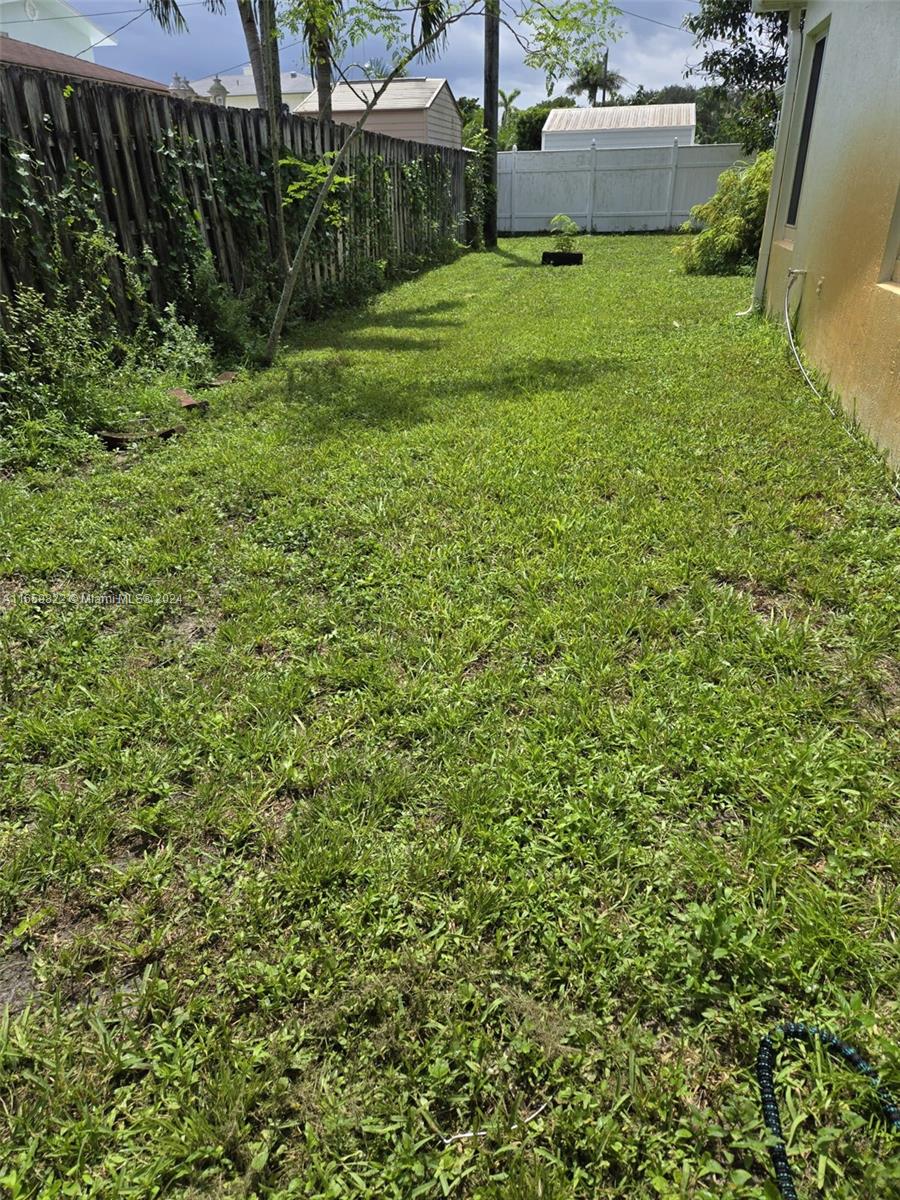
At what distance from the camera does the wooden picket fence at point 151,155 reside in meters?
4.32

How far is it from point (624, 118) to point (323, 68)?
19047 millimetres

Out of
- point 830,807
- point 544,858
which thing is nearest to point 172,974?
point 544,858

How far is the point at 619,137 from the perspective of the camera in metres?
23.6

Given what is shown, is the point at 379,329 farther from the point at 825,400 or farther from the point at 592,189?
the point at 592,189

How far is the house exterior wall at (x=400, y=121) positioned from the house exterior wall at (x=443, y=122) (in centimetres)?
20

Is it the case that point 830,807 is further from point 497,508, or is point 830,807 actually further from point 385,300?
point 385,300

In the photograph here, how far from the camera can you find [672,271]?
1052 cm

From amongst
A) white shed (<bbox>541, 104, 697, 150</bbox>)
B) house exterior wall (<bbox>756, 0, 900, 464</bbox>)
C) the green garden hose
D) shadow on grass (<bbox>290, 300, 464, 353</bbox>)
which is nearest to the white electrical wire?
house exterior wall (<bbox>756, 0, 900, 464</bbox>)

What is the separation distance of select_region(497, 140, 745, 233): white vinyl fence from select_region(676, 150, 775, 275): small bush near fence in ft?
21.0

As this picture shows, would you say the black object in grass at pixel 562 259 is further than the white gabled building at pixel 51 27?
No

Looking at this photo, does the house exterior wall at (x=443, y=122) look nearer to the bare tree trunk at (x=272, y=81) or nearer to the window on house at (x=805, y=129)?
the bare tree trunk at (x=272, y=81)

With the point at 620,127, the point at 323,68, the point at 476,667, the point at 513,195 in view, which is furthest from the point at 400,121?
the point at 476,667

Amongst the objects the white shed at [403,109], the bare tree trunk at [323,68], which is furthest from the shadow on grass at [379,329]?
the white shed at [403,109]

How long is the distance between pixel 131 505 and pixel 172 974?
249 cm
